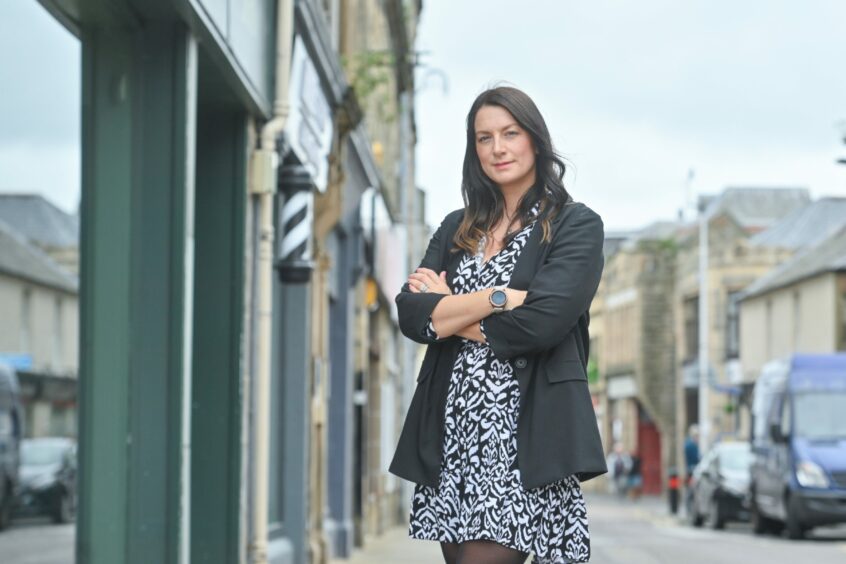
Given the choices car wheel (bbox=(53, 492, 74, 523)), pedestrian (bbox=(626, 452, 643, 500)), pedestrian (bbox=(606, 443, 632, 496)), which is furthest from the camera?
pedestrian (bbox=(626, 452, 643, 500))

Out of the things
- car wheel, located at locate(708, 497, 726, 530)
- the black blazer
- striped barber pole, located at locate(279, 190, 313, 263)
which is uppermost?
striped barber pole, located at locate(279, 190, 313, 263)

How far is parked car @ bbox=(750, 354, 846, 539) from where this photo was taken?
22.0 m

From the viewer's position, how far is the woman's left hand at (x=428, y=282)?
13.7 feet

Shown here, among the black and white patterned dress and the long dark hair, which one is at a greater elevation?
the long dark hair

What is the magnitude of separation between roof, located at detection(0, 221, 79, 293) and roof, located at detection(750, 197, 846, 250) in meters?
56.3

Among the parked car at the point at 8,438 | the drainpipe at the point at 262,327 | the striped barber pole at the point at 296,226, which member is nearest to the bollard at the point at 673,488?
the striped barber pole at the point at 296,226

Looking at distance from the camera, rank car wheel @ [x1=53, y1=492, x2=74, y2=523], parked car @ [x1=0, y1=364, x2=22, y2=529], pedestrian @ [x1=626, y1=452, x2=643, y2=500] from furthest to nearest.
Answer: pedestrian @ [x1=626, y1=452, x2=643, y2=500] → car wheel @ [x1=53, y1=492, x2=74, y2=523] → parked car @ [x1=0, y1=364, x2=22, y2=529]

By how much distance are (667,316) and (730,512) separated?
4988 cm

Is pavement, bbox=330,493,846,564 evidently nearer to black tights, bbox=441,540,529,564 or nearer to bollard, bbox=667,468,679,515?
black tights, bbox=441,540,529,564

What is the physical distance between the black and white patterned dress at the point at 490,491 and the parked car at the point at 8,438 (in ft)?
5.02

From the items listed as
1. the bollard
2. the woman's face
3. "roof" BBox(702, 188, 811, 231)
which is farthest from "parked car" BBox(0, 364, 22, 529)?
"roof" BBox(702, 188, 811, 231)

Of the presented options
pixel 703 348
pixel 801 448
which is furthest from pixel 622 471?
pixel 801 448

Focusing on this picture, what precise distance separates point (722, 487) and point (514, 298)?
24.1m

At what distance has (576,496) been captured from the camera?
4.02m
